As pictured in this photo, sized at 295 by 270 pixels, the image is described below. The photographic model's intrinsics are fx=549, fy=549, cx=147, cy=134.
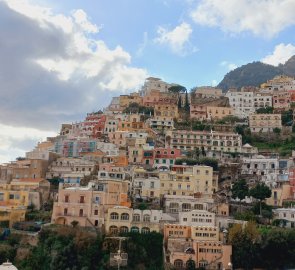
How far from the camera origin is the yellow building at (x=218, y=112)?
98.2 metres

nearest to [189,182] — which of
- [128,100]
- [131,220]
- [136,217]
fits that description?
[136,217]

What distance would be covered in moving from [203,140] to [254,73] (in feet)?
326

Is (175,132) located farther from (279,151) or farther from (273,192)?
(273,192)

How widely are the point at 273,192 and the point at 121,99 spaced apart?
1859 inches

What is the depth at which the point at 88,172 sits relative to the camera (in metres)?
72.5

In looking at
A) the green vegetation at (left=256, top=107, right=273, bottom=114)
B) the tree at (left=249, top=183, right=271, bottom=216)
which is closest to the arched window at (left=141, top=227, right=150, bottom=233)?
the tree at (left=249, top=183, right=271, bottom=216)

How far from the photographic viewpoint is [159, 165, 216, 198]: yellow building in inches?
2689

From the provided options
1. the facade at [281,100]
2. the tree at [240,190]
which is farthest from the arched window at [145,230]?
the facade at [281,100]

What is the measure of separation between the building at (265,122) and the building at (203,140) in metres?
7.06

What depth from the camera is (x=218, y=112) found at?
9875cm

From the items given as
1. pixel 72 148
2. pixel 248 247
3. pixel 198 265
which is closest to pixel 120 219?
pixel 198 265

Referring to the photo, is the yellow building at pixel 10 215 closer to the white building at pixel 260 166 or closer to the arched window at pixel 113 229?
the arched window at pixel 113 229

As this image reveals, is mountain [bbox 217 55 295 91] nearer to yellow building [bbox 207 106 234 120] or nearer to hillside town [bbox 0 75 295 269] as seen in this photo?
hillside town [bbox 0 75 295 269]

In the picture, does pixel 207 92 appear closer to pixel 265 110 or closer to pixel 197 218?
pixel 265 110
